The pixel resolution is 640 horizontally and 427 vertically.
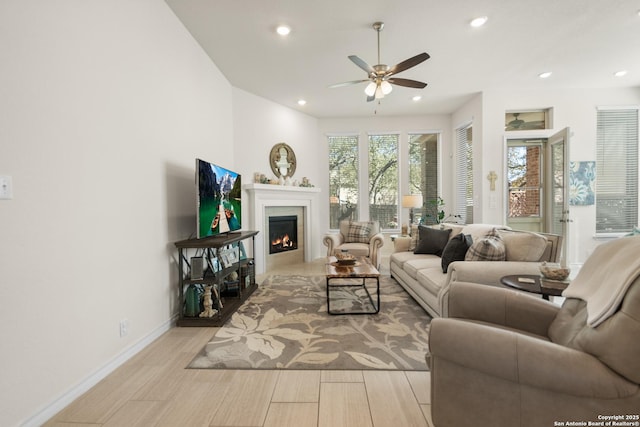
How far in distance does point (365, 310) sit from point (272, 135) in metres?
3.71

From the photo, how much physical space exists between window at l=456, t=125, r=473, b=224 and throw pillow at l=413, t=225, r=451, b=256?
2164mm

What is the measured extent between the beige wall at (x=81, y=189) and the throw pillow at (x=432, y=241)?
117 inches

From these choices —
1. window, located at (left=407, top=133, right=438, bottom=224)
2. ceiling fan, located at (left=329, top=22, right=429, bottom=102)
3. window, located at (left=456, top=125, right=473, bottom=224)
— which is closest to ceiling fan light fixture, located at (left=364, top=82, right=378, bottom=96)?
ceiling fan, located at (left=329, top=22, right=429, bottom=102)

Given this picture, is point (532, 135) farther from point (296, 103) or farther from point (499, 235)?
point (296, 103)

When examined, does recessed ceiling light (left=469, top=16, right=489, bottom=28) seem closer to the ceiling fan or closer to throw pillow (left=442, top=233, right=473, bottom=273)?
the ceiling fan

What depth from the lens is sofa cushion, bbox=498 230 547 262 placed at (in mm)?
2562

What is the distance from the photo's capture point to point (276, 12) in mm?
2893

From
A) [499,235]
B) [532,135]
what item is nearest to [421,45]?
[499,235]

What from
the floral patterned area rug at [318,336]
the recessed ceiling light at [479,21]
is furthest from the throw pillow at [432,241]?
the recessed ceiling light at [479,21]

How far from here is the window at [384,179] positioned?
21.4 ft

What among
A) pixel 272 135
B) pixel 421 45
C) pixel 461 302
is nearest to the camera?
pixel 461 302

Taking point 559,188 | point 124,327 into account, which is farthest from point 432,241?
point 124,327

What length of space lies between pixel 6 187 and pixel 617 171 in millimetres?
7329

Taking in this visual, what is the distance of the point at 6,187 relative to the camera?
4.60 feet
